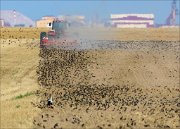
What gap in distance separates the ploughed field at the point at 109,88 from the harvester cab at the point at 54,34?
7.97 feet

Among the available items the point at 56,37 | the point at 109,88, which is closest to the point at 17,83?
the point at 109,88

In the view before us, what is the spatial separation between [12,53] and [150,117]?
78.2ft

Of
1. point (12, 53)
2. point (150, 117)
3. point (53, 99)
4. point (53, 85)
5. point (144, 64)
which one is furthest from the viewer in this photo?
point (12, 53)

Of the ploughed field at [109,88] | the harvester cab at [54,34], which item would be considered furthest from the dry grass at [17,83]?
the harvester cab at [54,34]

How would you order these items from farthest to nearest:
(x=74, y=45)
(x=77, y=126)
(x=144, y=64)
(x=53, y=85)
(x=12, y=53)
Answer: (x=74, y=45) < (x=12, y=53) < (x=144, y=64) < (x=53, y=85) < (x=77, y=126)

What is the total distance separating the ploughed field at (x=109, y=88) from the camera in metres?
20.8

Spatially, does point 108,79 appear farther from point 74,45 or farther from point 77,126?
point 74,45

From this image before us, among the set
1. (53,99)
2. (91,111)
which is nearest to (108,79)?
(53,99)

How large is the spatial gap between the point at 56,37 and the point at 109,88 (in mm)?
20227

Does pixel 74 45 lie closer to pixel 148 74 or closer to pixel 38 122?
pixel 148 74

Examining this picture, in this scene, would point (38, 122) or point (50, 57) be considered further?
point (50, 57)

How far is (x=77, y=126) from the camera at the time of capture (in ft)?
65.0

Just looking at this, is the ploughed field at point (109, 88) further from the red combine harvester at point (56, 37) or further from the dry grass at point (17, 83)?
the red combine harvester at point (56, 37)

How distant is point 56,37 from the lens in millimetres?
47719
